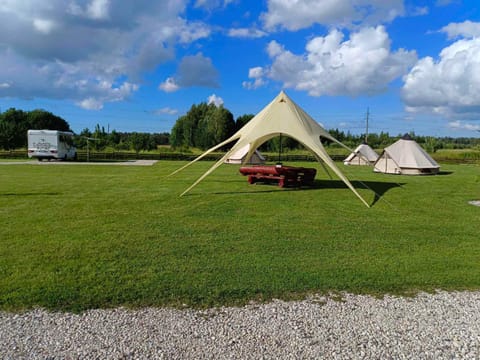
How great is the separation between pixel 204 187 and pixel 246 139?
7.09 feet

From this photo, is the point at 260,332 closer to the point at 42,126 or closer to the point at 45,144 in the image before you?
the point at 45,144

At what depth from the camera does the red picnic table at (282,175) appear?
35.3ft

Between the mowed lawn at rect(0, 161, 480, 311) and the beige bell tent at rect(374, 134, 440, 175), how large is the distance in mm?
10172

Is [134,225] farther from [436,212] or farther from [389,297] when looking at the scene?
[436,212]

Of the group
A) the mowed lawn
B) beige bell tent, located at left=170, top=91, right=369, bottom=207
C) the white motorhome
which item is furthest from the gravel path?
the white motorhome

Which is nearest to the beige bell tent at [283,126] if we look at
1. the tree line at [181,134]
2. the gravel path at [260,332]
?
the gravel path at [260,332]

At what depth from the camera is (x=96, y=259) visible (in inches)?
173

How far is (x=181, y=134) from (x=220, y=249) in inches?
1768

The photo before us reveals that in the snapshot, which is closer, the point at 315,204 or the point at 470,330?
the point at 470,330

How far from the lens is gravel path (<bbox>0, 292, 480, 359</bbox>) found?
258 cm

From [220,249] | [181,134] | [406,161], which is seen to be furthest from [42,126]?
[220,249]

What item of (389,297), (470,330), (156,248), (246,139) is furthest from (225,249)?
(246,139)

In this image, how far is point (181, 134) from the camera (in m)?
48.7

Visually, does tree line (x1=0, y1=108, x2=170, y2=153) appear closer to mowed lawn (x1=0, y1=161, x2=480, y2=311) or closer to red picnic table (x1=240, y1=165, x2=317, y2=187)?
red picnic table (x1=240, y1=165, x2=317, y2=187)
